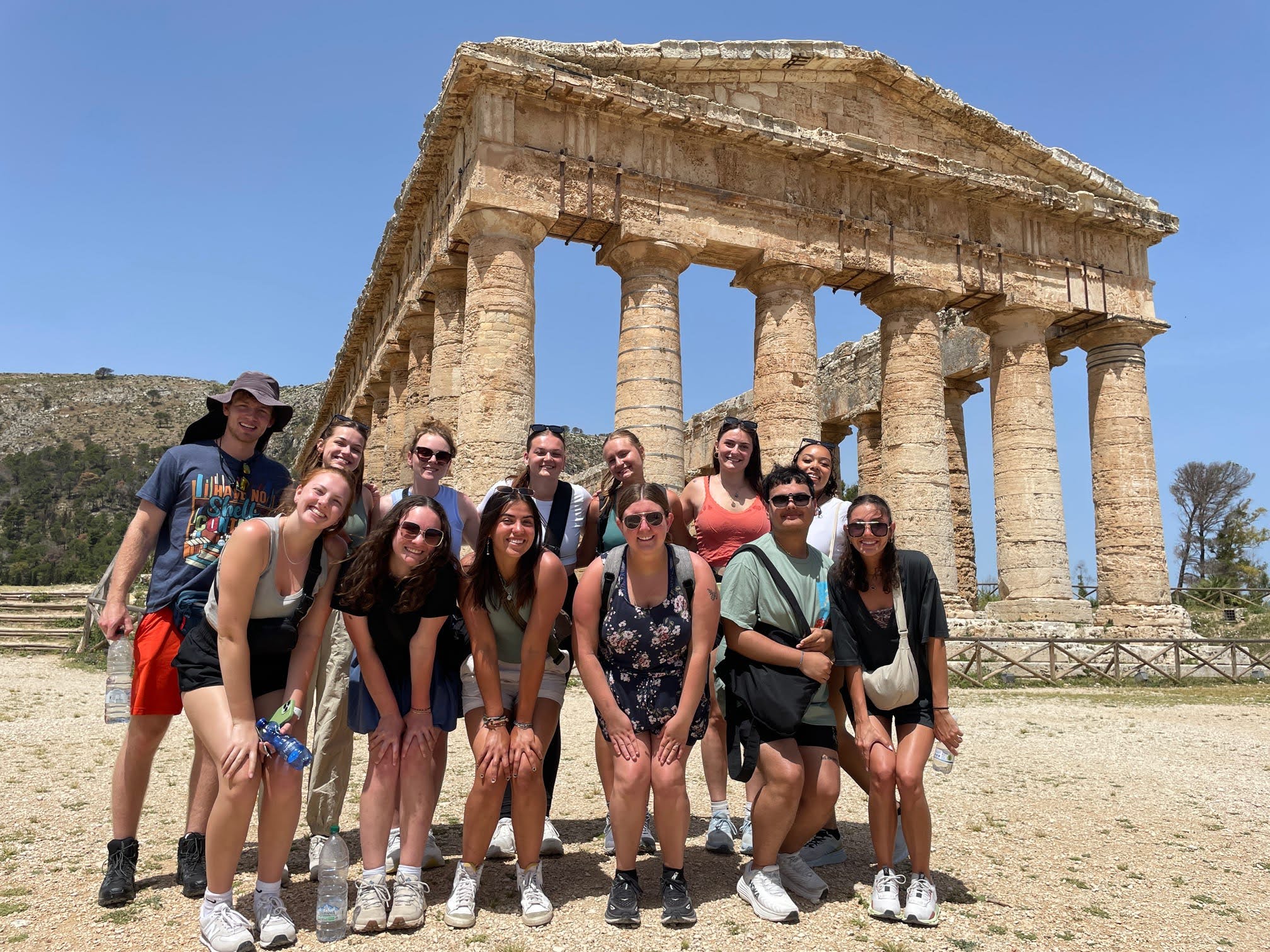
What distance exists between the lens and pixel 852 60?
16.1 metres

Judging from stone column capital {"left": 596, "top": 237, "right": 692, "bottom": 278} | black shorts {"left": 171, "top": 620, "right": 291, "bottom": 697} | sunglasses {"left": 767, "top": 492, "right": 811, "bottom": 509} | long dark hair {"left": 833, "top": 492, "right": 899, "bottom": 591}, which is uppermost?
stone column capital {"left": 596, "top": 237, "right": 692, "bottom": 278}

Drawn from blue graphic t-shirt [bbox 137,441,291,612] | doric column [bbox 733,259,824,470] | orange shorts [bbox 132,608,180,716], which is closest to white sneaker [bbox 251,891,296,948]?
orange shorts [bbox 132,608,180,716]

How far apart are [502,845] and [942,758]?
2.57 m

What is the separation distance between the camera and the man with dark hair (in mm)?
4277

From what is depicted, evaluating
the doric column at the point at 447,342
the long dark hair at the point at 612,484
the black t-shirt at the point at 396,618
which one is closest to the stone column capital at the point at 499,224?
the doric column at the point at 447,342

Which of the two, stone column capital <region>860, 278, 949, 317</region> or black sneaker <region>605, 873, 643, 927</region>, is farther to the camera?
stone column capital <region>860, 278, 949, 317</region>

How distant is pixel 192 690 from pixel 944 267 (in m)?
16.0

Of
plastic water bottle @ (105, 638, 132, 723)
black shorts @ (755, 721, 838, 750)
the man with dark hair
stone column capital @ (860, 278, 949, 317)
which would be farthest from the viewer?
stone column capital @ (860, 278, 949, 317)

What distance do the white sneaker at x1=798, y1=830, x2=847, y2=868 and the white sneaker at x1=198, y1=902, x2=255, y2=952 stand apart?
9.76 feet

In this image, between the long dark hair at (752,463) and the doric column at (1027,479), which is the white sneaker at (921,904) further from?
the doric column at (1027,479)

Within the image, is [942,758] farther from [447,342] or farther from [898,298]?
[898,298]

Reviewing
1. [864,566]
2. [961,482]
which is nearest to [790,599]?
[864,566]

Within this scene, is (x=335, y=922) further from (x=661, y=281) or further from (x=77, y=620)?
(x=77, y=620)

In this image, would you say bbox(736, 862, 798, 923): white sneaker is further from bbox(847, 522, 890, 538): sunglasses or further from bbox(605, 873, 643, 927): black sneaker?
bbox(847, 522, 890, 538): sunglasses
